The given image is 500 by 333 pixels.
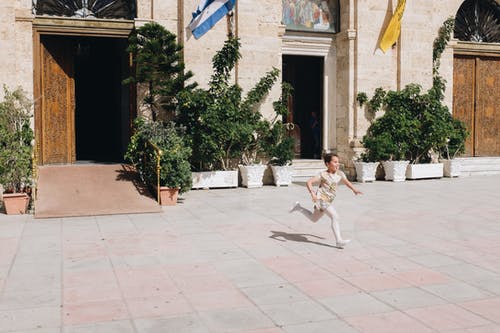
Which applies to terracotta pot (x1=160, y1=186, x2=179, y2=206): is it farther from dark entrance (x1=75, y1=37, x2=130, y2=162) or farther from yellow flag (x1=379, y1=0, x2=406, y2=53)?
yellow flag (x1=379, y1=0, x2=406, y2=53)

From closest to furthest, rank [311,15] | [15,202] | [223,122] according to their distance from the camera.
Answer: [15,202]
[223,122]
[311,15]

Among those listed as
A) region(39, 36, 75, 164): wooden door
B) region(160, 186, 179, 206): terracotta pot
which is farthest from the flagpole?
region(160, 186, 179, 206): terracotta pot

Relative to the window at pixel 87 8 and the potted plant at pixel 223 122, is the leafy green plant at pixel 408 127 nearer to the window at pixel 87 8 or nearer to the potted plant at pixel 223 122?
the potted plant at pixel 223 122

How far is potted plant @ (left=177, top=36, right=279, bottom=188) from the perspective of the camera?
12914 millimetres

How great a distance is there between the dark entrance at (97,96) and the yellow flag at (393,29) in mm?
7195

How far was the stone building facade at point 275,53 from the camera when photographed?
12.9 metres

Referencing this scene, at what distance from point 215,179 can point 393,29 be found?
20.6 feet

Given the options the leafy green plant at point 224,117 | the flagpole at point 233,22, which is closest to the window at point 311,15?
the flagpole at point 233,22

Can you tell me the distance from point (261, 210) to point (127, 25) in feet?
19.2

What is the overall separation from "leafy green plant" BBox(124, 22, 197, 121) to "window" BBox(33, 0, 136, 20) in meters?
0.86

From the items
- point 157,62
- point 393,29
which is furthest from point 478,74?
point 157,62

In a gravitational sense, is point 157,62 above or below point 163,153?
above

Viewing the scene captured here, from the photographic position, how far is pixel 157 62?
41.9 feet

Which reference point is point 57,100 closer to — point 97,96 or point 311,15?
point 97,96
